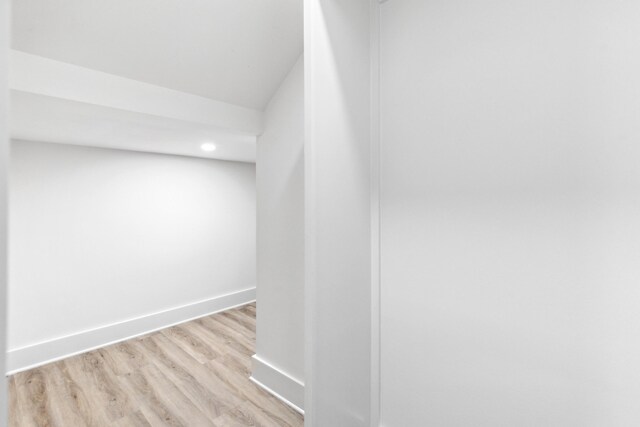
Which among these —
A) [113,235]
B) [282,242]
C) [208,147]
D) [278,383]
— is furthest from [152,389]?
[208,147]

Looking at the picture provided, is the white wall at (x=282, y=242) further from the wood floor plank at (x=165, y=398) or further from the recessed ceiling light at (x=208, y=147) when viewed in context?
the recessed ceiling light at (x=208, y=147)

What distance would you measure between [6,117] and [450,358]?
4.40 ft

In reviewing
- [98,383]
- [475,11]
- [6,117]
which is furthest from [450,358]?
[98,383]

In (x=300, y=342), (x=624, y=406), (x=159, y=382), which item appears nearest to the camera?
(x=624, y=406)

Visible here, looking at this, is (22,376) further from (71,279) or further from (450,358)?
(450,358)

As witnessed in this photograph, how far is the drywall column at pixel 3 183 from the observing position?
44 centimetres

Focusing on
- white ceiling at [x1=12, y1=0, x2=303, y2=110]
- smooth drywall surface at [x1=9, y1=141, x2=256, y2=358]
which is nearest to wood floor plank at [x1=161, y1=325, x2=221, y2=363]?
smooth drywall surface at [x1=9, y1=141, x2=256, y2=358]

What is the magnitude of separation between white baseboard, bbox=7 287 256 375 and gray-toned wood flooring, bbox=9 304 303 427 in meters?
0.08

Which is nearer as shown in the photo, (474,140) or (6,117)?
(6,117)

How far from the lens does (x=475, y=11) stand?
99cm

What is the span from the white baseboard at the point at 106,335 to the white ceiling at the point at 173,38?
2.36 metres

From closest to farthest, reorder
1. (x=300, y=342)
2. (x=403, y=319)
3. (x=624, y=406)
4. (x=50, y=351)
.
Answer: (x=624, y=406) < (x=403, y=319) < (x=300, y=342) < (x=50, y=351)

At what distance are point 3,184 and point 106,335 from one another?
2.92m

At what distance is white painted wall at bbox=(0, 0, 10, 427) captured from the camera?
0.44 m
